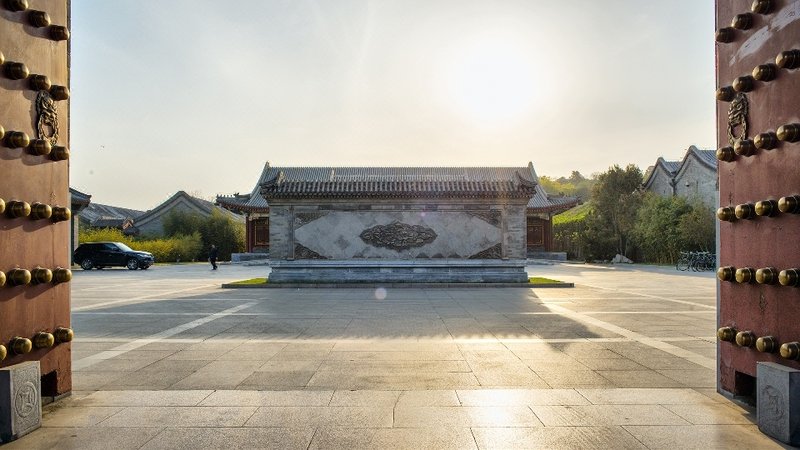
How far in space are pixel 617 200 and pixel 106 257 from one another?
108 feet

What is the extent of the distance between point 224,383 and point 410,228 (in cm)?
1272

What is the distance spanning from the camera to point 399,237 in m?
16.9

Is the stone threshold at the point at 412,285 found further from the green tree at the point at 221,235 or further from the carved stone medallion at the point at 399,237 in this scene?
the green tree at the point at 221,235

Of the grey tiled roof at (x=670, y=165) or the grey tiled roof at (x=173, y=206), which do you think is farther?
the grey tiled roof at (x=173, y=206)

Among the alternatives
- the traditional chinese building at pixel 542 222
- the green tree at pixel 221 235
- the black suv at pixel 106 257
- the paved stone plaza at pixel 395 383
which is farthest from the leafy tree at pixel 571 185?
the paved stone plaza at pixel 395 383

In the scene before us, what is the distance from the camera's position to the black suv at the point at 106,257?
27953 millimetres

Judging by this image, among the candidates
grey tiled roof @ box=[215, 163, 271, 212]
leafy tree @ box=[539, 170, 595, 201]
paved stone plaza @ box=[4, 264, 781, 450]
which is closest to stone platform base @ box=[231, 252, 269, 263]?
grey tiled roof @ box=[215, 163, 271, 212]

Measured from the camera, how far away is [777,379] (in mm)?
2957

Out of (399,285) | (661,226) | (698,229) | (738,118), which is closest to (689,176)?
(661,226)

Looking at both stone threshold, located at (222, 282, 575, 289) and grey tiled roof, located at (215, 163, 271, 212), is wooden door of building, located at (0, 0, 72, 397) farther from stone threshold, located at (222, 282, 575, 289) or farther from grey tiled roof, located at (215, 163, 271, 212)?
grey tiled roof, located at (215, 163, 271, 212)

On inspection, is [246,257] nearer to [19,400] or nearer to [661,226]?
[661,226]

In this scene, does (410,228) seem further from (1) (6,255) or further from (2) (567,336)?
(1) (6,255)

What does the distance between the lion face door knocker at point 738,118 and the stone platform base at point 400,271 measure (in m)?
13.1

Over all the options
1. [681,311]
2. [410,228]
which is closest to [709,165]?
[410,228]
